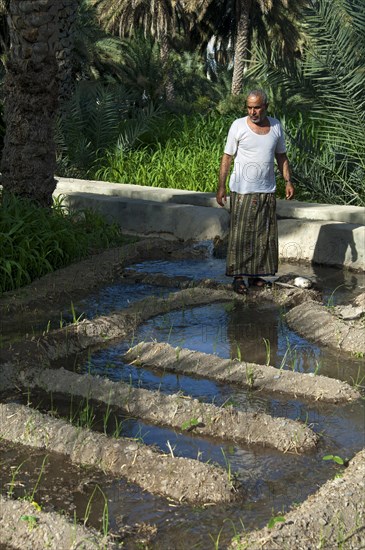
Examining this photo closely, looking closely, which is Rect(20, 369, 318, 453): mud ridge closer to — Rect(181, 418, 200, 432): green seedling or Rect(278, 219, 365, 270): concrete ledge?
Rect(181, 418, 200, 432): green seedling

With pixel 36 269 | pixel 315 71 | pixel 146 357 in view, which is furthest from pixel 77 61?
pixel 146 357

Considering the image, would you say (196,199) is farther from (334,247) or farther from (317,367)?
(317,367)

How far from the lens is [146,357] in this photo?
5535 mm

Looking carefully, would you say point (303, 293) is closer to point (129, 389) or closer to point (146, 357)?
point (146, 357)

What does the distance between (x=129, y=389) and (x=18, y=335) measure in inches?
60.9

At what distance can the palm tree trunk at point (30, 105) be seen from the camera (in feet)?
28.1

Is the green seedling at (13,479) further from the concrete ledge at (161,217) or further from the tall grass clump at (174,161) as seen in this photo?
the tall grass clump at (174,161)

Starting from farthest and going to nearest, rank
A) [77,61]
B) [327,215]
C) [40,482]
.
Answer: [77,61]
[327,215]
[40,482]

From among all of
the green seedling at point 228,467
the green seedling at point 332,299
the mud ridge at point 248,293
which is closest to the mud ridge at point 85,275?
the mud ridge at point 248,293

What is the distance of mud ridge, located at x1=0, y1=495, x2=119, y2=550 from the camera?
322 cm

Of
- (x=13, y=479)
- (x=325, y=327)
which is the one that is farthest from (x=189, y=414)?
(x=325, y=327)

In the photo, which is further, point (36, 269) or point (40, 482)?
point (36, 269)

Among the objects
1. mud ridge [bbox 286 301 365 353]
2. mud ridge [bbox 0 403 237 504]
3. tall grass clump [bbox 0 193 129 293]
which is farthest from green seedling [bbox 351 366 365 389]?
tall grass clump [bbox 0 193 129 293]

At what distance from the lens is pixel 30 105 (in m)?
8.55
